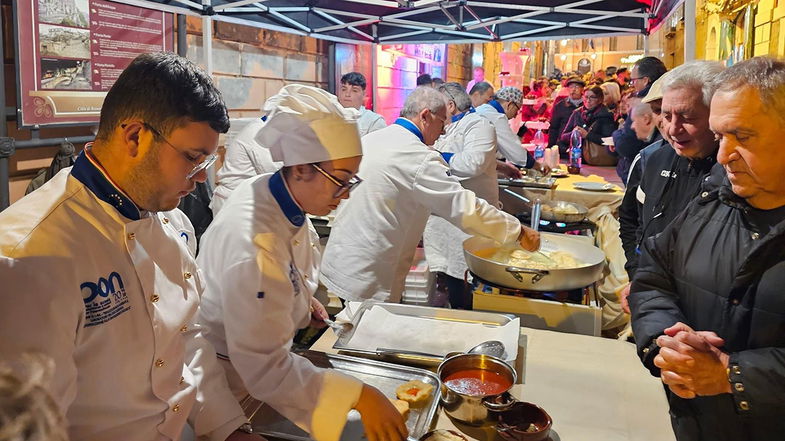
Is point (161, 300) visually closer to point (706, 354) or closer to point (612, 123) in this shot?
point (706, 354)

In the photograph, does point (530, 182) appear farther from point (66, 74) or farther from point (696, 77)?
point (66, 74)

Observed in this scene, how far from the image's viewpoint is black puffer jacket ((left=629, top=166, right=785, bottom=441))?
1181 mm

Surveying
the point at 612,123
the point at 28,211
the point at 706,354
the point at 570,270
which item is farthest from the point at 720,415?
the point at 612,123

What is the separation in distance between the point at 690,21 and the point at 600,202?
1.45m

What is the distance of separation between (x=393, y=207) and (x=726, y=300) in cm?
159

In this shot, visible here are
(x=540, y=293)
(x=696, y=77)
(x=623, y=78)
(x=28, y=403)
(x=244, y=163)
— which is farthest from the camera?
(x=623, y=78)

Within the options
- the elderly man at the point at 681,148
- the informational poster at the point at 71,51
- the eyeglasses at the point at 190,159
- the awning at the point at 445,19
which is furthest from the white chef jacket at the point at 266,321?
the awning at the point at 445,19

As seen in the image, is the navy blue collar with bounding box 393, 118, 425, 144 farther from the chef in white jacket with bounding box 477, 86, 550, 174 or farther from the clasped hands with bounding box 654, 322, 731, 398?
the chef in white jacket with bounding box 477, 86, 550, 174

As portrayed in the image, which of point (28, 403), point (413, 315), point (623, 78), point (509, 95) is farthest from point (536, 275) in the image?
point (623, 78)

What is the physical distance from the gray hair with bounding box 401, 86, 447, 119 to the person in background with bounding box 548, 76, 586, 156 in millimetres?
4864

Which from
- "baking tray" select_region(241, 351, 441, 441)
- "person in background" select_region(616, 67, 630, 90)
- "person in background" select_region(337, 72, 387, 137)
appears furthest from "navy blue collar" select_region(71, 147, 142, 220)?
"person in background" select_region(616, 67, 630, 90)

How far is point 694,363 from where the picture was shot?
121 centimetres

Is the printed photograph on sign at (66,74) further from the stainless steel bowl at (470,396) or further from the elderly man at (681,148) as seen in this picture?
the elderly man at (681,148)

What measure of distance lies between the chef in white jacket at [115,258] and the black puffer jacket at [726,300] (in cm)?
113
